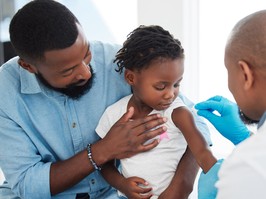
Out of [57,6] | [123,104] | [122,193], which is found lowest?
[122,193]

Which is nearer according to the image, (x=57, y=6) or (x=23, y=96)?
(x=57, y=6)

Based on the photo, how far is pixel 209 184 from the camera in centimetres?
105

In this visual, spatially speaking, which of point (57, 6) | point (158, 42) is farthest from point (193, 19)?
point (57, 6)

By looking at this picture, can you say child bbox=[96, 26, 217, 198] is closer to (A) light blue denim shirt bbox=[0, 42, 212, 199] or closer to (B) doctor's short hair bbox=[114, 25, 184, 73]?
(B) doctor's short hair bbox=[114, 25, 184, 73]

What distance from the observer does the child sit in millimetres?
1155

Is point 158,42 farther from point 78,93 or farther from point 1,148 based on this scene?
point 1,148

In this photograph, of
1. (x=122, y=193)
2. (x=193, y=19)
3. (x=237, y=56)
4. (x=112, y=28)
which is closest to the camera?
(x=237, y=56)

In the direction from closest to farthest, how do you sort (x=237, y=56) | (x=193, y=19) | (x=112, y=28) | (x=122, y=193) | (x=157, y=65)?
(x=237, y=56), (x=157, y=65), (x=122, y=193), (x=193, y=19), (x=112, y=28)

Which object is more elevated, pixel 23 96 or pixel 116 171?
pixel 23 96

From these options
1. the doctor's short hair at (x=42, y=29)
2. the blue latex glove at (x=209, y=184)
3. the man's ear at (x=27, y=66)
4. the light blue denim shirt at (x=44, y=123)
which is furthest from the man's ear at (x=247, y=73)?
Result: the man's ear at (x=27, y=66)

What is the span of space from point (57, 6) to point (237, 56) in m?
0.57

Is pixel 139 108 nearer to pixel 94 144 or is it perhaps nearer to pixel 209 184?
pixel 94 144

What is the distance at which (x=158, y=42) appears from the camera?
119 cm

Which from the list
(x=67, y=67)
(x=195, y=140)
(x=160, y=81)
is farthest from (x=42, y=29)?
(x=195, y=140)
